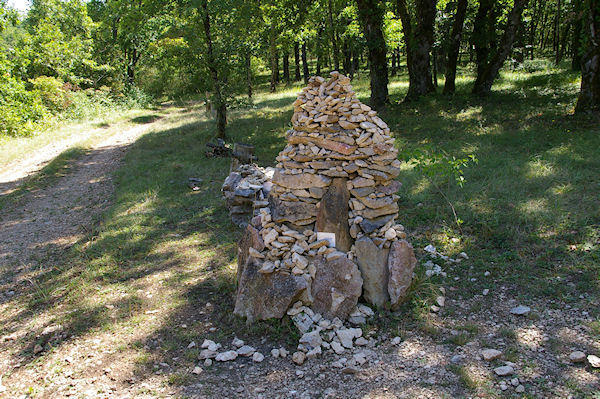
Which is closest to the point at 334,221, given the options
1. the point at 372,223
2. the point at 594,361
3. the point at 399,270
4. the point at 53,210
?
the point at 372,223

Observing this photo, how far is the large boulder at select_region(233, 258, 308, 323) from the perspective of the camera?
4.79m

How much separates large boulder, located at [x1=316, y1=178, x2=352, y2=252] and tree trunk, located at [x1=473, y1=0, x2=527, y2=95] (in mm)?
11510

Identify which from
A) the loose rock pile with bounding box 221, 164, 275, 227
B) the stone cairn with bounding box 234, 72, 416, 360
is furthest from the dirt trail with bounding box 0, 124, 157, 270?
the stone cairn with bounding box 234, 72, 416, 360

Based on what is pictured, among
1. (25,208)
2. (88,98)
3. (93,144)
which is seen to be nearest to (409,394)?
(25,208)

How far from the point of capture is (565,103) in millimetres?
13102

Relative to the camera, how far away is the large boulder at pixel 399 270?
4.89 m

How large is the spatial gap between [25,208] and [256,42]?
A: 874 cm

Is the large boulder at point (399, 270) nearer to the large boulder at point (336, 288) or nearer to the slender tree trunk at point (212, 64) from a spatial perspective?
the large boulder at point (336, 288)

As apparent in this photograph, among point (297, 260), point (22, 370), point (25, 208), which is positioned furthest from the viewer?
point (25, 208)

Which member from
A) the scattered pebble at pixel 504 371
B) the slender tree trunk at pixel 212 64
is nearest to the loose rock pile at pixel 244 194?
the scattered pebble at pixel 504 371

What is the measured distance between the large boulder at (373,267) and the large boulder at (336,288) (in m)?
0.14

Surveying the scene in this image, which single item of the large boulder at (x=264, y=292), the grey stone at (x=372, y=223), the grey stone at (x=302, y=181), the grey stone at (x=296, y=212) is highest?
the grey stone at (x=302, y=181)

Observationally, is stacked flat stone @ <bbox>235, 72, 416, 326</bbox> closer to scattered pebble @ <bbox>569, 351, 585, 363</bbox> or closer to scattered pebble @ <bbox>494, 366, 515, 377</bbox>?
scattered pebble @ <bbox>494, 366, 515, 377</bbox>

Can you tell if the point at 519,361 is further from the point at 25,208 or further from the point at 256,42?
the point at 256,42
